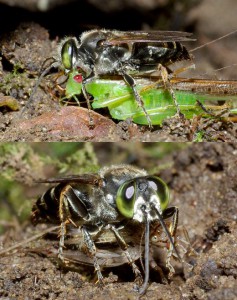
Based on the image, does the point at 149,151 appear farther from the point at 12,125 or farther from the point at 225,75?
the point at 12,125

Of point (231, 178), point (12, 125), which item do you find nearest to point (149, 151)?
point (231, 178)

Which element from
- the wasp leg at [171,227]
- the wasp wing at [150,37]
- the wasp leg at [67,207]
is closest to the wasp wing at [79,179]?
the wasp leg at [67,207]

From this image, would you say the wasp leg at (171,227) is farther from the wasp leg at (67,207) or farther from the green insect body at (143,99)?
the green insect body at (143,99)

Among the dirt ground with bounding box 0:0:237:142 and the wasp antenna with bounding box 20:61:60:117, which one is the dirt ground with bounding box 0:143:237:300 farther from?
the wasp antenna with bounding box 20:61:60:117

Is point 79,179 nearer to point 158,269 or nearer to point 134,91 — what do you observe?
point 158,269

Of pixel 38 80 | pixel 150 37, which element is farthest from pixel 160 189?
pixel 38 80

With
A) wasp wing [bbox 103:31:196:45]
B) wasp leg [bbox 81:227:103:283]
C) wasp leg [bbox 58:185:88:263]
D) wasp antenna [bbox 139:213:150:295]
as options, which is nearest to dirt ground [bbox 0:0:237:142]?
wasp wing [bbox 103:31:196:45]

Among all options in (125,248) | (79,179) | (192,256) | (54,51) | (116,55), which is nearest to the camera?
(125,248)

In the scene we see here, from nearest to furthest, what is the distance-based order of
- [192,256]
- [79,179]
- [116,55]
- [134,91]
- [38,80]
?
1. [79,179]
2. [192,256]
3. [134,91]
4. [38,80]
5. [116,55]
